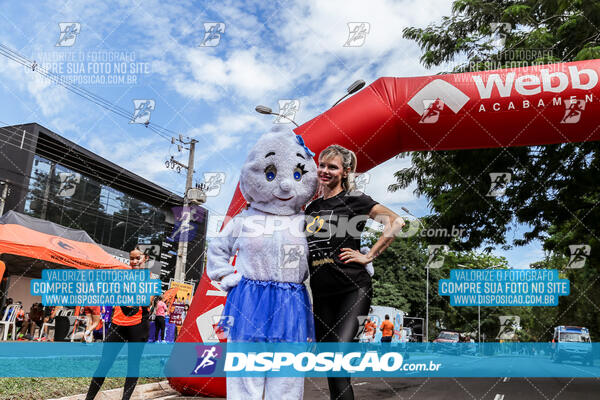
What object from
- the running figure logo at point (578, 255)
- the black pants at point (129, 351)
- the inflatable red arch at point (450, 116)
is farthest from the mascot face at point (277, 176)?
the running figure logo at point (578, 255)

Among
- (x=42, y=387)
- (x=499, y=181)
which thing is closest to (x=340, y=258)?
(x=42, y=387)

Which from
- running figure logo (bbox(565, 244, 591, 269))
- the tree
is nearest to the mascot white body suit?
the tree

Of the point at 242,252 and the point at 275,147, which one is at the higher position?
the point at 275,147

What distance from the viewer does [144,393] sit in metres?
6.37

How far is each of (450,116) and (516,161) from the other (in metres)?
4.15

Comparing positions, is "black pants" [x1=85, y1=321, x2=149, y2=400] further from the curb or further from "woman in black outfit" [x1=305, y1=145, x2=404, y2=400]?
"woman in black outfit" [x1=305, y1=145, x2=404, y2=400]

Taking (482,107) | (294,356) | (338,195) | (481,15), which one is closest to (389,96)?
(482,107)

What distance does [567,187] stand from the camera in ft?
30.8

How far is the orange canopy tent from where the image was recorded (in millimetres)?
8930

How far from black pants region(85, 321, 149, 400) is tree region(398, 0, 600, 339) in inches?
278

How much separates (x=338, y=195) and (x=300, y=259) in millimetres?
572

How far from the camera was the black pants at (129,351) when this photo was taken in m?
4.74

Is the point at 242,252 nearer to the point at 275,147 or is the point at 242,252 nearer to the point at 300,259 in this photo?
the point at 300,259

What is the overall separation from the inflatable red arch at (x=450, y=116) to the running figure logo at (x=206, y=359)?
93 millimetres
